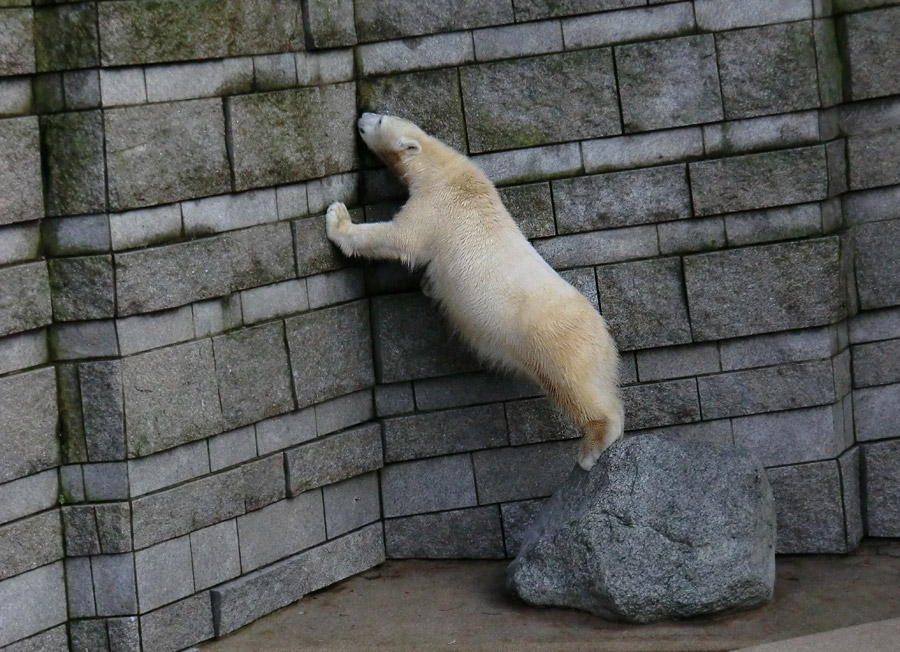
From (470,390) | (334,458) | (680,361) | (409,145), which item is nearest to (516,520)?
(470,390)

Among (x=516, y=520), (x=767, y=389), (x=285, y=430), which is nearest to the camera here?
(x=285, y=430)

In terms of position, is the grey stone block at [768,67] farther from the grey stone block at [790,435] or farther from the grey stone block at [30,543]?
the grey stone block at [30,543]

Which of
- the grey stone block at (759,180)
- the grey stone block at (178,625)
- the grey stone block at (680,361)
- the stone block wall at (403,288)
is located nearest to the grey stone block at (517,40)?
the stone block wall at (403,288)

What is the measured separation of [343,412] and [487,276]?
0.90 metres

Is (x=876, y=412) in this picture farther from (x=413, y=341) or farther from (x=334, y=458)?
(x=334, y=458)

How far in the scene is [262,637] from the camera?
4.70 metres

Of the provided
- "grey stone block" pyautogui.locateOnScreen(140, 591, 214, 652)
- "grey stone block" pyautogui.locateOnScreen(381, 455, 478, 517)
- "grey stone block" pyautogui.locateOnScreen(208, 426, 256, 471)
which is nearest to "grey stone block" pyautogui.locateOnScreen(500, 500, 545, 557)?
"grey stone block" pyautogui.locateOnScreen(381, 455, 478, 517)

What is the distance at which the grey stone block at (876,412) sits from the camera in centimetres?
544

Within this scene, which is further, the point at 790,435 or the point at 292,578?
the point at 790,435

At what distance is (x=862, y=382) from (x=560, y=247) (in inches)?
59.6

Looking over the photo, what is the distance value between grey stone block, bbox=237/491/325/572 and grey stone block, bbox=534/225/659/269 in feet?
4.70

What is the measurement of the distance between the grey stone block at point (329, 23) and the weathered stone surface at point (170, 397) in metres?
1.36

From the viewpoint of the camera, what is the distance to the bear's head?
502 cm

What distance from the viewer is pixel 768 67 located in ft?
16.6
